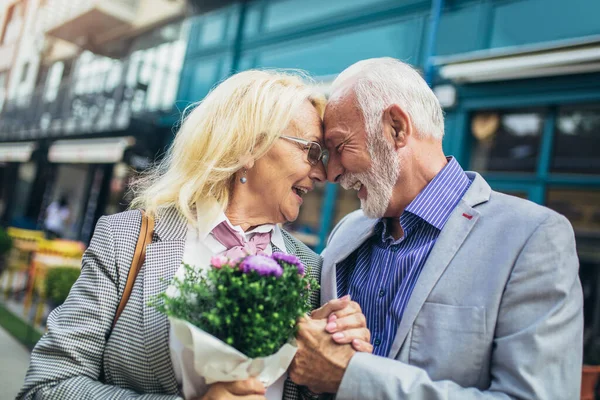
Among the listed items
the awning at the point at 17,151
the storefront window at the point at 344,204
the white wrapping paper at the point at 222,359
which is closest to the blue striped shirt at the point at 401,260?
the white wrapping paper at the point at 222,359

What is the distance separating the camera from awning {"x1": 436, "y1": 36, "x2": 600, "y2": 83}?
4.42m

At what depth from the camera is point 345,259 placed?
2201 millimetres

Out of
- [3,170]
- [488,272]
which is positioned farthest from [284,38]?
[3,170]

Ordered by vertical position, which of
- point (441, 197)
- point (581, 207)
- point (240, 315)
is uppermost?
point (581, 207)

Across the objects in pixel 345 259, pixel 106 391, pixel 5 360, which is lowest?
pixel 5 360

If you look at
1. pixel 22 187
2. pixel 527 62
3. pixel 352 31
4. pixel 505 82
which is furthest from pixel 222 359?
pixel 22 187

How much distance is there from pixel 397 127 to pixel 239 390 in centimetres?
122

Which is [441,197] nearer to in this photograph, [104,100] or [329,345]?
[329,345]

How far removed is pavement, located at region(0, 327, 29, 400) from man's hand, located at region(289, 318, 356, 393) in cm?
354

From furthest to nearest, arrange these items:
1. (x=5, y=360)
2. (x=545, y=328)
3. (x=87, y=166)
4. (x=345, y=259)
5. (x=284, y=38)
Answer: (x=87, y=166)
(x=284, y=38)
(x=5, y=360)
(x=345, y=259)
(x=545, y=328)

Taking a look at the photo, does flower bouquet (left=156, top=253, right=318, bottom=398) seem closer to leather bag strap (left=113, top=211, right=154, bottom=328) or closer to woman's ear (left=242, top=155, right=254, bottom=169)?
leather bag strap (left=113, top=211, right=154, bottom=328)

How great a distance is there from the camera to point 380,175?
206 cm

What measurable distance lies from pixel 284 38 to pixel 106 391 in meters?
7.74

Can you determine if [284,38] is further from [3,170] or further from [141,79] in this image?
[3,170]
